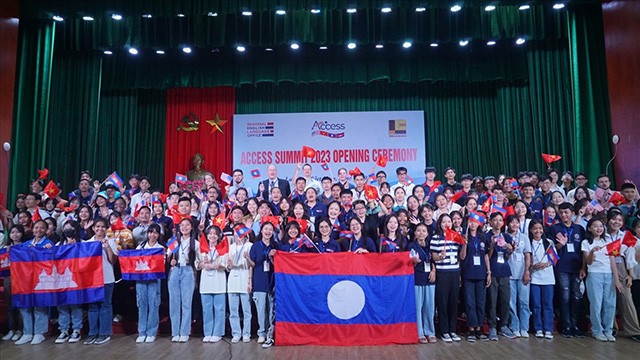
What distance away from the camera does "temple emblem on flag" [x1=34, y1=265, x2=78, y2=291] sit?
5434mm

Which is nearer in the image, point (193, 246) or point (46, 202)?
point (193, 246)

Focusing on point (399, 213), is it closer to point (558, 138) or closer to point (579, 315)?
point (579, 315)

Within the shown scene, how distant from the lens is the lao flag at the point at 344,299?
5.17 metres

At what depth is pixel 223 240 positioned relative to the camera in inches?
215

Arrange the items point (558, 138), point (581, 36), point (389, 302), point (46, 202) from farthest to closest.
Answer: point (558, 138) < point (581, 36) < point (46, 202) < point (389, 302)

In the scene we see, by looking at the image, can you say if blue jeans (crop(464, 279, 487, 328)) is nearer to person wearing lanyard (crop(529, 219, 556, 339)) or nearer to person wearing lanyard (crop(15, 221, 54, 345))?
person wearing lanyard (crop(529, 219, 556, 339))

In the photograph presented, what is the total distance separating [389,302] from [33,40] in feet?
27.8

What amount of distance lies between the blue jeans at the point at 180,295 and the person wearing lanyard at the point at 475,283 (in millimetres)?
3281

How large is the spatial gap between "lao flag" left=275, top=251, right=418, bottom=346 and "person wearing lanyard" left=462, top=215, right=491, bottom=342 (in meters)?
0.69

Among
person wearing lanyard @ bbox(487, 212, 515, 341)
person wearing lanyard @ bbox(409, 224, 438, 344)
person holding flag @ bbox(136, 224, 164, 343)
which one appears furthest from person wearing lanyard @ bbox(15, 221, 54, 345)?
person wearing lanyard @ bbox(487, 212, 515, 341)

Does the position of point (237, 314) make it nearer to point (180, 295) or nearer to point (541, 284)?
point (180, 295)

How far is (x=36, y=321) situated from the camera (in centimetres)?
550

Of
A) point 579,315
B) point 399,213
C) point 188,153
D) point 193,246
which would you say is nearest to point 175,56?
point 188,153

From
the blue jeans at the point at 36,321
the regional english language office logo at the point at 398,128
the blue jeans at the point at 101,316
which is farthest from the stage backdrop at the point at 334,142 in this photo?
the blue jeans at the point at 36,321
